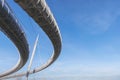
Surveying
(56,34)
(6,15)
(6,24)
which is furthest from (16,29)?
(56,34)

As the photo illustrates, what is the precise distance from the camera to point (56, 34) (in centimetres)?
4991

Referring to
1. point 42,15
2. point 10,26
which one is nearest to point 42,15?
point 42,15

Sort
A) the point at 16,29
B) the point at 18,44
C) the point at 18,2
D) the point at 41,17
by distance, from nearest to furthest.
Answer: the point at 18,2 < the point at 41,17 < the point at 16,29 < the point at 18,44

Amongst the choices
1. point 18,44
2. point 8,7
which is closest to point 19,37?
point 18,44

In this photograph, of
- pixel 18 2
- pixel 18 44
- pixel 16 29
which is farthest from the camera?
pixel 18 44

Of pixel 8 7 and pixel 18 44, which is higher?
pixel 18 44

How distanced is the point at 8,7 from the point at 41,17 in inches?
235

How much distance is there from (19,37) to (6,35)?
266 centimetres

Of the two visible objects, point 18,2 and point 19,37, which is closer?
point 18,2

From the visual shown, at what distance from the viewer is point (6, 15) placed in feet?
123

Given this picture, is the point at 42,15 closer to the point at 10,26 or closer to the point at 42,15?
the point at 42,15

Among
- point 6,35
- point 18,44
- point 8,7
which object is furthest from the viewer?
point 18,44

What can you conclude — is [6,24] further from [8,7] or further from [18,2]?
[18,2]

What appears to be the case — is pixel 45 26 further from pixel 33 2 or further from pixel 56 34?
pixel 33 2
